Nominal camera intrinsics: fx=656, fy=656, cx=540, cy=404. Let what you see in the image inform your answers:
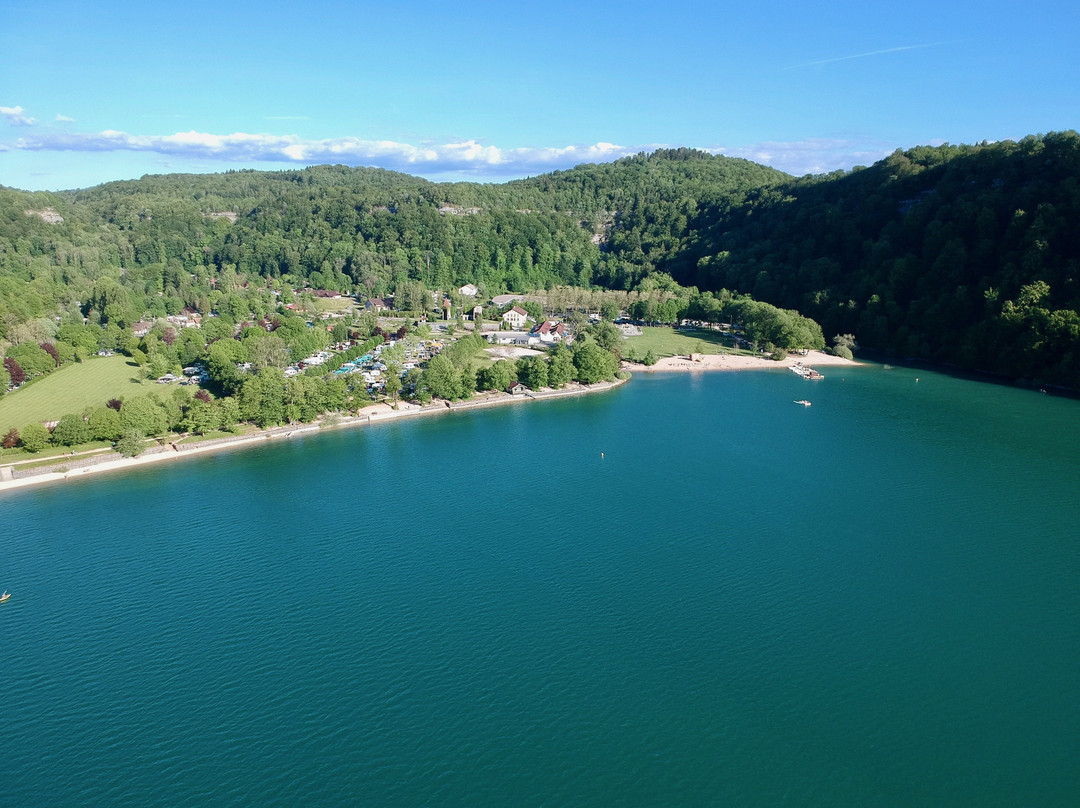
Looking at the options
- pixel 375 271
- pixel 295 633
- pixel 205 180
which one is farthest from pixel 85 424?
pixel 205 180

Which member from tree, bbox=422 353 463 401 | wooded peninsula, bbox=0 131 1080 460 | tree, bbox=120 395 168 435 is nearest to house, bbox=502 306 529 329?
wooded peninsula, bbox=0 131 1080 460

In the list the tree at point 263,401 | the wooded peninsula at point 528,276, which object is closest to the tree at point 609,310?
the wooded peninsula at point 528,276

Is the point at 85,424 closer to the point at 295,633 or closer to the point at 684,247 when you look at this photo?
the point at 295,633

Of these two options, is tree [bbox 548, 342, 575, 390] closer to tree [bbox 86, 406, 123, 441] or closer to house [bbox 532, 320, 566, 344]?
house [bbox 532, 320, 566, 344]

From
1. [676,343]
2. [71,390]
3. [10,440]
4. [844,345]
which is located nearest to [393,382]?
[10,440]

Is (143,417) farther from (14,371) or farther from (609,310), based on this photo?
(609,310)

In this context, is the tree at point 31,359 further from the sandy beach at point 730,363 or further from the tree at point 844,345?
the tree at point 844,345
